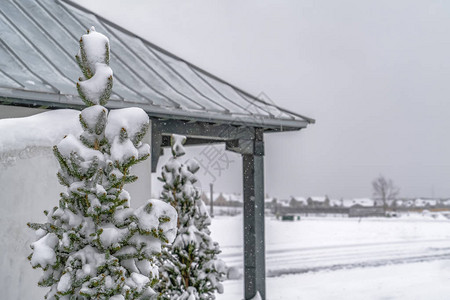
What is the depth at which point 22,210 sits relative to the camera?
16.2ft

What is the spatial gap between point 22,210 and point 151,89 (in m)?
2.58

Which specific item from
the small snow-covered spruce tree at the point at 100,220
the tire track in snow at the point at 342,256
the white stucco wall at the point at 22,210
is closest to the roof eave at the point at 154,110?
the white stucco wall at the point at 22,210

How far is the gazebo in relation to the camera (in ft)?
18.8

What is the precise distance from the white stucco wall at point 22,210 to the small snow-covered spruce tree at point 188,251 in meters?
1.99

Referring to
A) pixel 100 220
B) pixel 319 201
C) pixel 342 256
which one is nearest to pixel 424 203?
pixel 319 201

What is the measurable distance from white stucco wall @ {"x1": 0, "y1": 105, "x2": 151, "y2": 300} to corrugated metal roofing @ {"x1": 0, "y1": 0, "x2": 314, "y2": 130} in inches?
30.4

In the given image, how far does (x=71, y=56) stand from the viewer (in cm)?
673

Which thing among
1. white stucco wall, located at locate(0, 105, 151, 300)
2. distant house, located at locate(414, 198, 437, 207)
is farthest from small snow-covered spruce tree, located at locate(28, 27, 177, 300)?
distant house, located at locate(414, 198, 437, 207)

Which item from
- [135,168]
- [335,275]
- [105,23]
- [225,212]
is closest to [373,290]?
[335,275]

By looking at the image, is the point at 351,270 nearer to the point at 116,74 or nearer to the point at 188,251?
the point at 188,251

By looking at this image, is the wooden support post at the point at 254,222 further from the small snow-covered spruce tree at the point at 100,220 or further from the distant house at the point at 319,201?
the distant house at the point at 319,201

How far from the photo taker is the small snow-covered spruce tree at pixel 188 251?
666cm

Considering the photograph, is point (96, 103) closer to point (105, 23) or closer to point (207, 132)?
point (207, 132)

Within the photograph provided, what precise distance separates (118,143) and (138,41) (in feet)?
19.1
